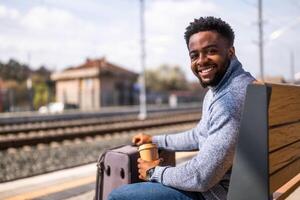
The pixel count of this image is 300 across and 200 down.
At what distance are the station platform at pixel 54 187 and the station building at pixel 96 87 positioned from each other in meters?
43.9

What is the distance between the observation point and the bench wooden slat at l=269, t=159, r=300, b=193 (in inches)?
85.4

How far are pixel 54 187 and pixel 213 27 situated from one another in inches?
126

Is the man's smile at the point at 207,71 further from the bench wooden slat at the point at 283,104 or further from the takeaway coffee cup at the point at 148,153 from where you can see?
the takeaway coffee cup at the point at 148,153

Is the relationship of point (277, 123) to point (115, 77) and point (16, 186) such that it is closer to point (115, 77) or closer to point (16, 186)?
point (16, 186)

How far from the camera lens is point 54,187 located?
480 cm

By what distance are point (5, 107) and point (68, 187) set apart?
40.0 metres

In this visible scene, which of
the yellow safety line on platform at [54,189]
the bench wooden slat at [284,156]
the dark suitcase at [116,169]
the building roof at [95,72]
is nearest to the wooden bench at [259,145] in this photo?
the bench wooden slat at [284,156]

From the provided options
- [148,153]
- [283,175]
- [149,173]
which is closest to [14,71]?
[148,153]

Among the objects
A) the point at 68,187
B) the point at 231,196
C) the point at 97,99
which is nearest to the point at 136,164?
the point at 231,196

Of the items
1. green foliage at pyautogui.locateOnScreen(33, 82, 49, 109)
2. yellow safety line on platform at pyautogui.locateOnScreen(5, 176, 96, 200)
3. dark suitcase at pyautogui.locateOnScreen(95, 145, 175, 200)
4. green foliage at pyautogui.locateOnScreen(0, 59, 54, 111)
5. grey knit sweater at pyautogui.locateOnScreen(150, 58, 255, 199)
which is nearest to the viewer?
grey knit sweater at pyautogui.locateOnScreen(150, 58, 255, 199)

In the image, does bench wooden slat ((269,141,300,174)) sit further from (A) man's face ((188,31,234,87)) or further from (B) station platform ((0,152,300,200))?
(B) station platform ((0,152,300,200))

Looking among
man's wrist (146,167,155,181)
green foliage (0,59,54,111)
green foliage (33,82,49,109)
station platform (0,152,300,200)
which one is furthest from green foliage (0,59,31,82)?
man's wrist (146,167,155,181)

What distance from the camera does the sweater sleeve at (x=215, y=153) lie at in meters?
2.09

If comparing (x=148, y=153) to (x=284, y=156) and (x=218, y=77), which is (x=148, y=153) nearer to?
(x=218, y=77)
